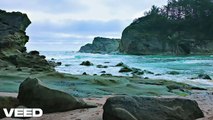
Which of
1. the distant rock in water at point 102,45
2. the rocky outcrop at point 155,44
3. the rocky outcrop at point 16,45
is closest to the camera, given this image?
the rocky outcrop at point 16,45

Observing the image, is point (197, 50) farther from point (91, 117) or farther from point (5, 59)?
point (91, 117)

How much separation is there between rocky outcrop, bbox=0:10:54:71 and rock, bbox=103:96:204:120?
14.2 meters

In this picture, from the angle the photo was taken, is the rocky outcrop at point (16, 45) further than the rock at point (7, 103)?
Yes

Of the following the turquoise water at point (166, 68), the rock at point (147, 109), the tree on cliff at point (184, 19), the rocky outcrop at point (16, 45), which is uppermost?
the tree on cliff at point (184, 19)

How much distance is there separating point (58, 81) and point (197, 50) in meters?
64.5

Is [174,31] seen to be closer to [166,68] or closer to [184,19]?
[184,19]

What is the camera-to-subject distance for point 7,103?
652cm

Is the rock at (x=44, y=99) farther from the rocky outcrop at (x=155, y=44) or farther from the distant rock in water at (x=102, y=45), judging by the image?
the distant rock in water at (x=102, y=45)

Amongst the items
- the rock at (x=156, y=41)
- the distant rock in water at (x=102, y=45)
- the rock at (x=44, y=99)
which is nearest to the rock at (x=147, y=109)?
the rock at (x=44, y=99)

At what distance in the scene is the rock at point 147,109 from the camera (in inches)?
213

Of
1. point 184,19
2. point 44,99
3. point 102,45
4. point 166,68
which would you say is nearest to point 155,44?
point 184,19

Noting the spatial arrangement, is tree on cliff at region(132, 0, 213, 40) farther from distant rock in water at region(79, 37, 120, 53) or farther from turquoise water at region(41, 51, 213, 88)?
A: distant rock in water at region(79, 37, 120, 53)

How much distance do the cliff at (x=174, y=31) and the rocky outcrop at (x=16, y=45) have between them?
4681cm

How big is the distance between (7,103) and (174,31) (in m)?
78.0
